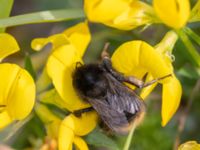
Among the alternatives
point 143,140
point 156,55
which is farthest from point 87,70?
point 143,140

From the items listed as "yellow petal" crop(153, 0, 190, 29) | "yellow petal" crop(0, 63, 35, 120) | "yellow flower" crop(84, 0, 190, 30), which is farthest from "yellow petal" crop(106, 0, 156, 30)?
"yellow petal" crop(0, 63, 35, 120)

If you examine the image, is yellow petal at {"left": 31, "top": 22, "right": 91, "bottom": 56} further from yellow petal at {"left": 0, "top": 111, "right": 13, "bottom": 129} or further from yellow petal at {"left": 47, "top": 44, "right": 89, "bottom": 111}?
yellow petal at {"left": 0, "top": 111, "right": 13, "bottom": 129}

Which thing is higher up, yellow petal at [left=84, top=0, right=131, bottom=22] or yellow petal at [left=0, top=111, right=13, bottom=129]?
yellow petal at [left=84, top=0, right=131, bottom=22]

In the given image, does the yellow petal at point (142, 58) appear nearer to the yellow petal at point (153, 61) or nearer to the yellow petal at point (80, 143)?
the yellow petal at point (153, 61)

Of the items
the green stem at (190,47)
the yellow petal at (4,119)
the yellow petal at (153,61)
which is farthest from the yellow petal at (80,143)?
the green stem at (190,47)

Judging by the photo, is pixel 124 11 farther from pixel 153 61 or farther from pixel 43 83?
pixel 43 83

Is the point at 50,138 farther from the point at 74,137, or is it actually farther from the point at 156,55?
the point at 156,55

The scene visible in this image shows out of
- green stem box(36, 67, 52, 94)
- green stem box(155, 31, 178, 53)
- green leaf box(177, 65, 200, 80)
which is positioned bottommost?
green leaf box(177, 65, 200, 80)
